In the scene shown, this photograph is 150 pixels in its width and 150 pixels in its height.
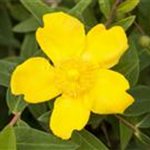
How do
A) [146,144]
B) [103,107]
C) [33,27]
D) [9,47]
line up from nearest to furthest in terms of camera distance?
[103,107] → [146,144] → [33,27] → [9,47]

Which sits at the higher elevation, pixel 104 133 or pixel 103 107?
pixel 103 107

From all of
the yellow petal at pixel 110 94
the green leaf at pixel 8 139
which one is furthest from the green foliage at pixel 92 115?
the yellow petal at pixel 110 94

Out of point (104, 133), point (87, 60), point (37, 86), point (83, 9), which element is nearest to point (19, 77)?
point (37, 86)

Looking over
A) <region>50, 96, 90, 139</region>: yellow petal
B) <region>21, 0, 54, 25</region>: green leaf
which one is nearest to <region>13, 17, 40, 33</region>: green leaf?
<region>21, 0, 54, 25</region>: green leaf

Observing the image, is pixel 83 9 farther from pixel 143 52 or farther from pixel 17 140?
pixel 17 140

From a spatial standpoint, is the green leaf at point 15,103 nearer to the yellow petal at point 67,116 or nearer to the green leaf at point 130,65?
the yellow petal at point 67,116

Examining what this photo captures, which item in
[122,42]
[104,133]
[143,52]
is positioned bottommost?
[104,133]

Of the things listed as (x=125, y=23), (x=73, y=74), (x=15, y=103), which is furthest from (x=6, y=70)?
(x=125, y=23)

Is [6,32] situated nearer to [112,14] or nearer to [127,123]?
[112,14]
